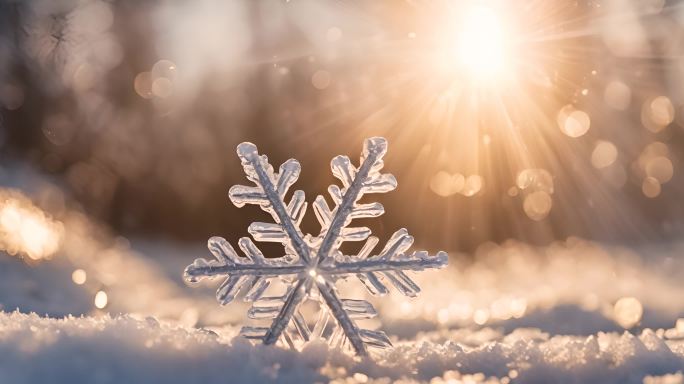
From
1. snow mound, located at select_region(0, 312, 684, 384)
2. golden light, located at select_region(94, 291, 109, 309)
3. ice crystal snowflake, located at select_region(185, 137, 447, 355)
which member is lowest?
snow mound, located at select_region(0, 312, 684, 384)

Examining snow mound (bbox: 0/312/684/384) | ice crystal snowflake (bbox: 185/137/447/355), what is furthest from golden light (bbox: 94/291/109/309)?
ice crystal snowflake (bbox: 185/137/447/355)

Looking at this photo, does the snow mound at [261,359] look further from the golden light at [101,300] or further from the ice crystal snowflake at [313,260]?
the golden light at [101,300]

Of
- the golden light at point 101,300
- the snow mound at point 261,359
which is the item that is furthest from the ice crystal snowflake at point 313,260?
the golden light at point 101,300

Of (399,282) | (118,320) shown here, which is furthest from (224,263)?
(399,282)

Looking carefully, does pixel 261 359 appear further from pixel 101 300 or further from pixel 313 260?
pixel 101 300

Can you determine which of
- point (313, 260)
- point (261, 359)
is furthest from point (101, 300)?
point (261, 359)

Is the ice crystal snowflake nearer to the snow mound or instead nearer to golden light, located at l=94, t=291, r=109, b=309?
the snow mound
